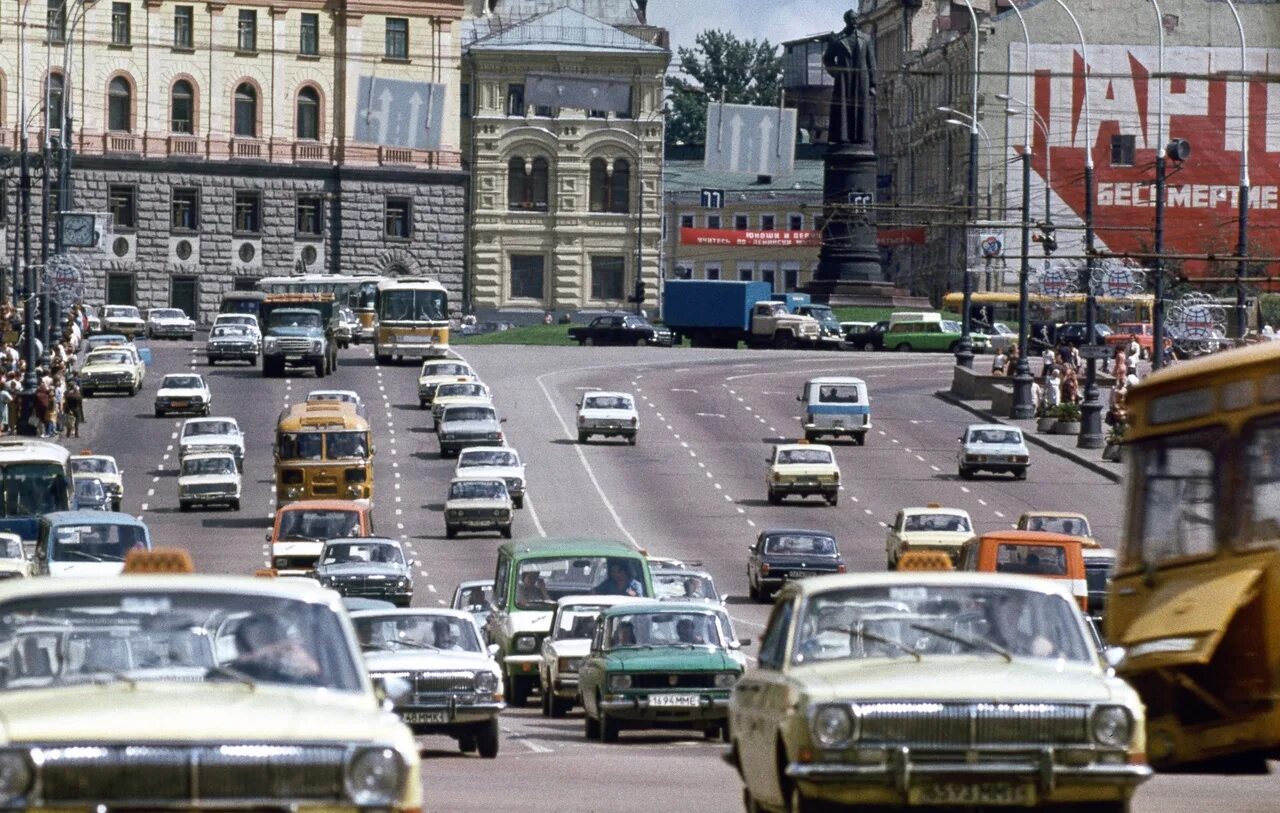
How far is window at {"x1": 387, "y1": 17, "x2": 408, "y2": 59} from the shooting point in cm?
10294

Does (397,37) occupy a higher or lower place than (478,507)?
higher

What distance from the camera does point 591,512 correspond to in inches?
2069

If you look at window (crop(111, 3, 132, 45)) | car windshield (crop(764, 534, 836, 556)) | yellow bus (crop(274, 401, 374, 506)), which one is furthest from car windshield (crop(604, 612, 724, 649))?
window (crop(111, 3, 132, 45))

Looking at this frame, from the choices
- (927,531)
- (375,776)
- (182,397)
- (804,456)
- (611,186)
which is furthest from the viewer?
(611,186)

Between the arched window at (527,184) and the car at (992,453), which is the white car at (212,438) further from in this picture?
the arched window at (527,184)

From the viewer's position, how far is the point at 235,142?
102 meters

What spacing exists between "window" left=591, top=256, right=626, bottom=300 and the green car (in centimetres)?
9479

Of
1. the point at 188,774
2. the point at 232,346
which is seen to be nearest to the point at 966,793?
the point at 188,774

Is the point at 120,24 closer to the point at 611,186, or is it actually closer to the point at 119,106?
the point at 119,106

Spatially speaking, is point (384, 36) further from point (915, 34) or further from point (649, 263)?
point (915, 34)

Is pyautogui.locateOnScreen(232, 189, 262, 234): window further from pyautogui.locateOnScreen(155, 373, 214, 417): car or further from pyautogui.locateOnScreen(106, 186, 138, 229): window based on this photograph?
pyautogui.locateOnScreen(155, 373, 214, 417): car

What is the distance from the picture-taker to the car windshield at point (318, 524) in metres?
41.0

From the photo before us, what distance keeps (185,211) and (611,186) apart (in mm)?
22085

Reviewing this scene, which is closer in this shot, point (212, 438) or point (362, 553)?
point (362, 553)
